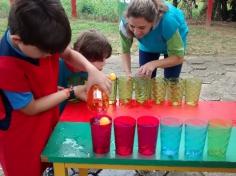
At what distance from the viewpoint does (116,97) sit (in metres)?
2.26

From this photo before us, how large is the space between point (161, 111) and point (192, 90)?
233 mm

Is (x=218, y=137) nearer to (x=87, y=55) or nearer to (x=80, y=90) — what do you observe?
(x=80, y=90)

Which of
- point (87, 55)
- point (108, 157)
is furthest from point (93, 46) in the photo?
point (108, 157)

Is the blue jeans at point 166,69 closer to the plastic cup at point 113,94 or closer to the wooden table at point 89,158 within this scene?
the plastic cup at point 113,94

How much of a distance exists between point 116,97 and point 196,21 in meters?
6.84

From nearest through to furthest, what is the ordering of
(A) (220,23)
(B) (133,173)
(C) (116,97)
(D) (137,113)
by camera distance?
1. (D) (137,113)
2. (C) (116,97)
3. (B) (133,173)
4. (A) (220,23)

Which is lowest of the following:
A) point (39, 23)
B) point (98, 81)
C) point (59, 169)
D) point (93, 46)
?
point (59, 169)

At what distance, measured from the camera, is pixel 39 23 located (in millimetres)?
1527

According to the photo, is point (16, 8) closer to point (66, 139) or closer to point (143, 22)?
point (66, 139)

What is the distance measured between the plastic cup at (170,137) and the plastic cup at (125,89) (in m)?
0.59

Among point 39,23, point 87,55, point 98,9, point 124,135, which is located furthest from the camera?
point 98,9

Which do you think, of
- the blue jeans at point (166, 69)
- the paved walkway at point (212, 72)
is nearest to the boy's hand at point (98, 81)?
the blue jeans at point (166, 69)

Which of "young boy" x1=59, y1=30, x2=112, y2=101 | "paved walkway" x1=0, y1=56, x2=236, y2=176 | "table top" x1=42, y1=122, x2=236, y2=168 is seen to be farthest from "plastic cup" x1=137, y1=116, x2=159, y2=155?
"paved walkway" x1=0, y1=56, x2=236, y2=176

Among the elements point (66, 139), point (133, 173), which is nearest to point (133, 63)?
point (133, 173)
